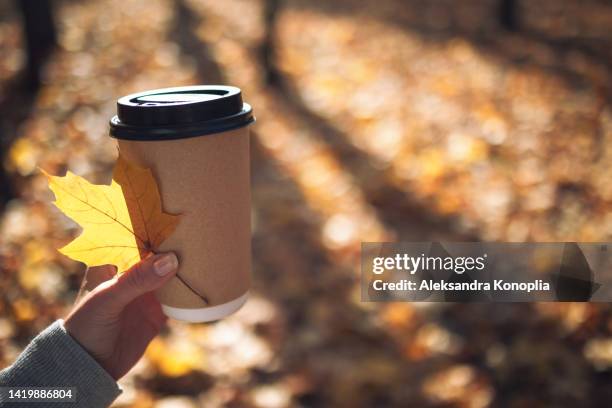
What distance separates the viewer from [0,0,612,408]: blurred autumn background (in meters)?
2.45

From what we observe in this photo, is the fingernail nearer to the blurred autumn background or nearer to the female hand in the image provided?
the female hand

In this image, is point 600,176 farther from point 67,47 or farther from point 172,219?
point 67,47

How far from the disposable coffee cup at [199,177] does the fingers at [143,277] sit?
0.12ft

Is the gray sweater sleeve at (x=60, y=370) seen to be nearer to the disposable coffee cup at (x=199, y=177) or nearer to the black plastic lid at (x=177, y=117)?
the disposable coffee cup at (x=199, y=177)

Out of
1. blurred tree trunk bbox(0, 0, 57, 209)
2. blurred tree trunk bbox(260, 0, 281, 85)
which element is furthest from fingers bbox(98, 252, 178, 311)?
blurred tree trunk bbox(260, 0, 281, 85)

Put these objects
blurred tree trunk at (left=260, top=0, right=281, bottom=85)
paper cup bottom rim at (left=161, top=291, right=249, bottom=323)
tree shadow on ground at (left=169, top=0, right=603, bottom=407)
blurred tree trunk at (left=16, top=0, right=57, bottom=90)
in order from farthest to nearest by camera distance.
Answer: blurred tree trunk at (left=260, top=0, right=281, bottom=85)
blurred tree trunk at (left=16, top=0, right=57, bottom=90)
tree shadow on ground at (left=169, top=0, right=603, bottom=407)
paper cup bottom rim at (left=161, top=291, right=249, bottom=323)

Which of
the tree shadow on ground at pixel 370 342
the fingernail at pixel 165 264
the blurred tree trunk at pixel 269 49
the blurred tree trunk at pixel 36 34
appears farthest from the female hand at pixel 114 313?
the blurred tree trunk at pixel 269 49

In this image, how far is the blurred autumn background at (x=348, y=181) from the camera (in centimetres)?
245

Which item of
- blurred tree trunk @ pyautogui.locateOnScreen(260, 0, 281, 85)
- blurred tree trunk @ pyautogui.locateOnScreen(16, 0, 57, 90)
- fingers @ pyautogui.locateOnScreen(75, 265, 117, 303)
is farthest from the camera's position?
blurred tree trunk @ pyautogui.locateOnScreen(260, 0, 281, 85)

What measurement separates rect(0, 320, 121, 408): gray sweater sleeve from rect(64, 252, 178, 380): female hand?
36mm

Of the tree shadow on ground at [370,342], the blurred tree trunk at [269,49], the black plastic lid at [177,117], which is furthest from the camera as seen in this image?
the blurred tree trunk at [269,49]

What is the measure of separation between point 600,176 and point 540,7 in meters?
5.91

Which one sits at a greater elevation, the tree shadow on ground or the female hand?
the female hand

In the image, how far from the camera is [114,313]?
1.50 meters
